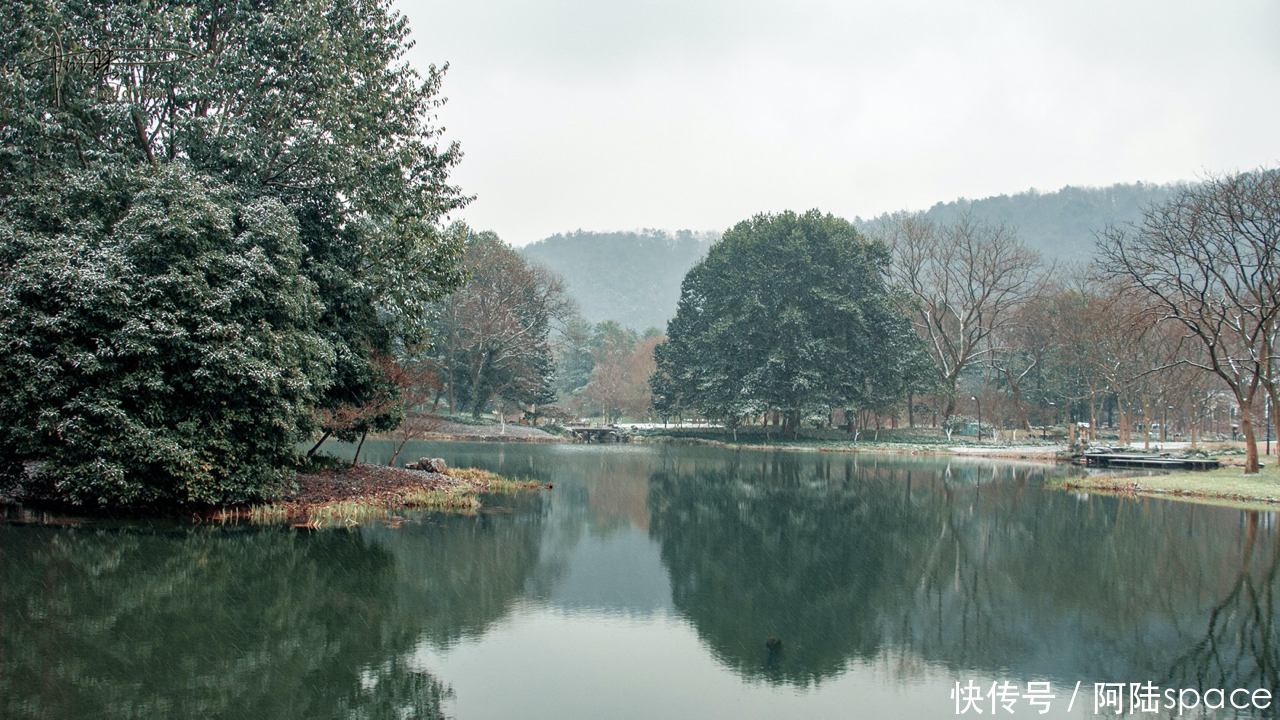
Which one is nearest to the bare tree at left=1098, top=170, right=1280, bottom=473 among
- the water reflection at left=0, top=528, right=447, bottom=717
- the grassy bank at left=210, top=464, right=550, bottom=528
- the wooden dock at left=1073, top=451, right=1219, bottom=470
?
the wooden dock at left=1073, top=451, right=1219, bottom=470

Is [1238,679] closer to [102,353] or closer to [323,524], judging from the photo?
[323,524]

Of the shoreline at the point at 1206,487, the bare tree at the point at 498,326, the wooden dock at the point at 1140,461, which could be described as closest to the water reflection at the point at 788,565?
the shoreline at the point at 1206,487

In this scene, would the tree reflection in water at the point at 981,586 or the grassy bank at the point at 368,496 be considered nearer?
the tree reflection in water at the point at 981,586

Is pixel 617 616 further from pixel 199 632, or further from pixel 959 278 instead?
pixel 959 278

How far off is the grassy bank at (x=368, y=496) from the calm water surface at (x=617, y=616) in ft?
4.01

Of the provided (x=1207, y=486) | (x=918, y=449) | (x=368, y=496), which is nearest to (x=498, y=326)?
(x=918, y=449)

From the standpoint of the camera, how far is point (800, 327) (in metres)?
55.6

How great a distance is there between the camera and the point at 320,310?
57.6ft

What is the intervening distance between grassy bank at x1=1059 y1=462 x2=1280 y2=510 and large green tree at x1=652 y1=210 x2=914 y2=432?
26.1m

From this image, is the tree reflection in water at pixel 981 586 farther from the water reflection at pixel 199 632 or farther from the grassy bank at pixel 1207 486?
the water reflection at pixel 199 632

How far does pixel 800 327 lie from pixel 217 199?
43610 mm

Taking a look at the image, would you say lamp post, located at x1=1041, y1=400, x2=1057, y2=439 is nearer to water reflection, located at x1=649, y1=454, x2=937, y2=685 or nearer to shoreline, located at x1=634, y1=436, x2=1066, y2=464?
shoreline, located at x1=634, y1=436, x2=1066, y2=464

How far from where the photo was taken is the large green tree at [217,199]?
47.4ft

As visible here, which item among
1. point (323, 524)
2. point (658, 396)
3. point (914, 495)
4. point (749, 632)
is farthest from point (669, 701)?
point (658, 396)
